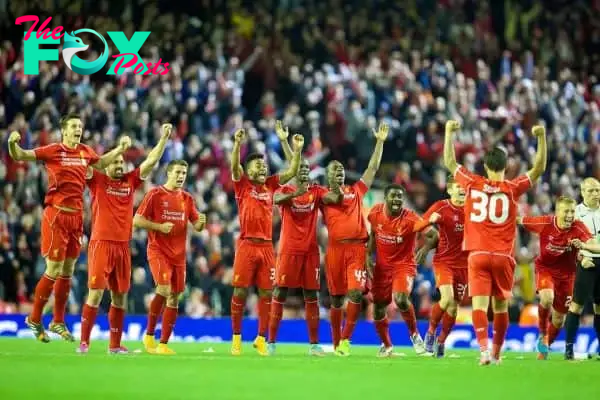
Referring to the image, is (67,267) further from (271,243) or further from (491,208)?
(491,208)

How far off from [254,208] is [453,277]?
3.07 meters

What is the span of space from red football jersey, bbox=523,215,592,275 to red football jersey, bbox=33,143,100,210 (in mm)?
6340

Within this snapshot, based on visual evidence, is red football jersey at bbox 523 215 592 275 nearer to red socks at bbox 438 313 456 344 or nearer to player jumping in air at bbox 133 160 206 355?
red socks at bbox 438 313 456 344

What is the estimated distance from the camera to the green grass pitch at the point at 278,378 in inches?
436

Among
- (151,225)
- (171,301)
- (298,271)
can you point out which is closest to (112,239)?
(151,225)

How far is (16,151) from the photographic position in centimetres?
1573

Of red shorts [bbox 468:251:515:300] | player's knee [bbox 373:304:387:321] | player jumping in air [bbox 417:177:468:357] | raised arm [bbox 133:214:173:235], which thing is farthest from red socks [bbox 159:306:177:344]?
red shorts [bbox 468:251:515:300]

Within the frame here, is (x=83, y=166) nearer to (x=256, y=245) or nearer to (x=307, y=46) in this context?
(x=256, y=245)

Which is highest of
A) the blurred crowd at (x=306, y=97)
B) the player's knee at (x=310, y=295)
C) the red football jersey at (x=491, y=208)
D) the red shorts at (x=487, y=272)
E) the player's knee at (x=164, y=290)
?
the blurred crowd at (x=306, y=97)

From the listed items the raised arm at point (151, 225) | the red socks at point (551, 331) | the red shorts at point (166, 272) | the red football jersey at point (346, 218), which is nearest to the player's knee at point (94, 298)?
the red shorts at point (166, 272)

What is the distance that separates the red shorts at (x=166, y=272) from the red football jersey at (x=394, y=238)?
294 cm

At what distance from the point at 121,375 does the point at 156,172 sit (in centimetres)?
1357

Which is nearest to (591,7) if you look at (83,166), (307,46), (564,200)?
(307,46)

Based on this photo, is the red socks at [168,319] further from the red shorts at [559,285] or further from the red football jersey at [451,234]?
the red shorts at [559,285]
